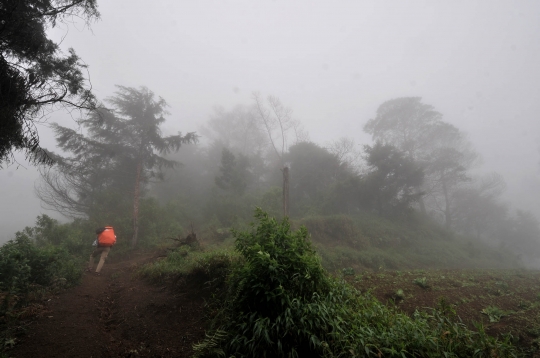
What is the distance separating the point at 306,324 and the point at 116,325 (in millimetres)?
3680

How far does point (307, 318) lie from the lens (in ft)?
9.97

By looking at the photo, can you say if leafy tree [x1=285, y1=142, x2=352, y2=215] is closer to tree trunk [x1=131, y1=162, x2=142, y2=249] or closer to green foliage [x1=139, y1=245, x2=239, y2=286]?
tree trunk [x1=131, y1=162, x2=142, y2=249]

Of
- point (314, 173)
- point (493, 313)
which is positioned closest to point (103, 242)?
point (493, 313)

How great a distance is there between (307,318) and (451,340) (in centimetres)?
151

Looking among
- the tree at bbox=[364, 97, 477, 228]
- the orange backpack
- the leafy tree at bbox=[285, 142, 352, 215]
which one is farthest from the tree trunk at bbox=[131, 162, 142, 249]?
the tree at bbox=[364, 97, 477, 228]

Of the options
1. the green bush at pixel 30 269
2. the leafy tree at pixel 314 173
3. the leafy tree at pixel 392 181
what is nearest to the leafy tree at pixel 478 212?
the leafy tree at pixel 392 181

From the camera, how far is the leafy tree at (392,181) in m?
24.1

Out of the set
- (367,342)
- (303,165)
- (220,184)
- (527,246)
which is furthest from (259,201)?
(527,246)

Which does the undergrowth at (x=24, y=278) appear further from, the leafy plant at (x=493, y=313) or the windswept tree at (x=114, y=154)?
the windswept tree at (x=114, y=154)

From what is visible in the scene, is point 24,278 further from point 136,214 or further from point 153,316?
point 136,214

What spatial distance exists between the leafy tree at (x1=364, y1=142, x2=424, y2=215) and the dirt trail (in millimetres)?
22077

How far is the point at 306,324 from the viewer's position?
2982 millimetres

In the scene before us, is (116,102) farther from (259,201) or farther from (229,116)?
(229,116)

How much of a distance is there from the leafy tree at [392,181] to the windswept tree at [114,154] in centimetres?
1725
